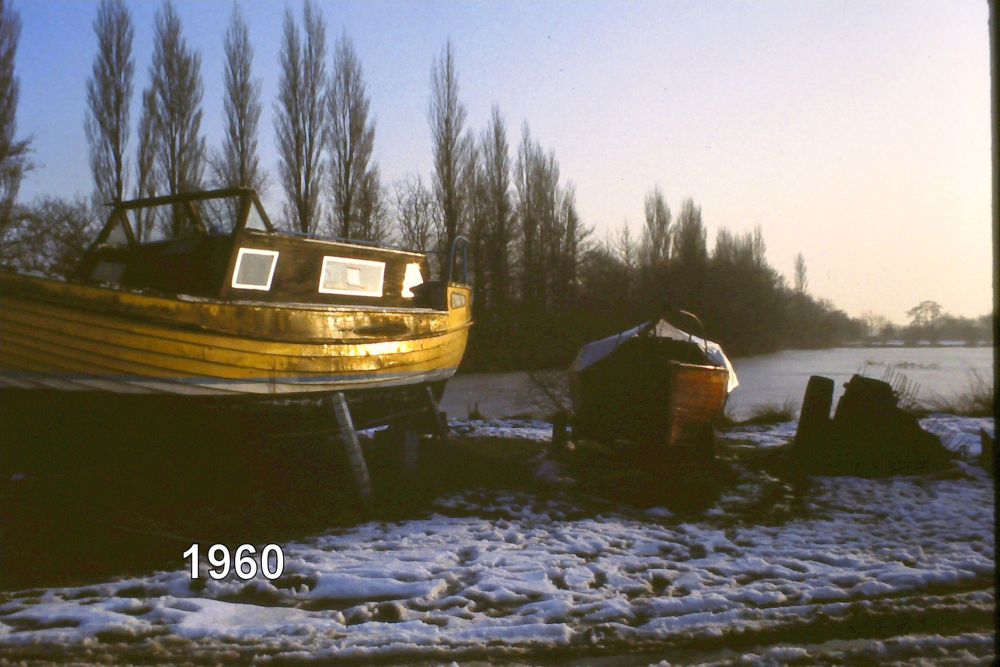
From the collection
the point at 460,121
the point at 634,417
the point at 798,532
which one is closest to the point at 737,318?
the point at 460,121

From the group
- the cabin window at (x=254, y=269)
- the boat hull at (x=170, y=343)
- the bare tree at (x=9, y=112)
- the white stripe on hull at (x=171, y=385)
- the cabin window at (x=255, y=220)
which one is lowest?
the white stripe on hull at (x=171, y=385)

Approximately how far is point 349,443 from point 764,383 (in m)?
18.1

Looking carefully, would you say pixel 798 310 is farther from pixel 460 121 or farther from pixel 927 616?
pixel 927 616

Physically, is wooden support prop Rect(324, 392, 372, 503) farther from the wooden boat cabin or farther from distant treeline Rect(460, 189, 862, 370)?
distant treeline Rect(460, 189, 862, 370)

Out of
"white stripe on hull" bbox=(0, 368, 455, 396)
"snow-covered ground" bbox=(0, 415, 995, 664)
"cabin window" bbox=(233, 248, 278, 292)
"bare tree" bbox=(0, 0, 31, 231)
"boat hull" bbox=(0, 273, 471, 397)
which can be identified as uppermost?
"bare tree" bbox=(0, 0, 31, 231)

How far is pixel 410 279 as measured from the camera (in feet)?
30.4

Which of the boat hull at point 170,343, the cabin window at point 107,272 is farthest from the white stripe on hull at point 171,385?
the cabin window at point 107,272

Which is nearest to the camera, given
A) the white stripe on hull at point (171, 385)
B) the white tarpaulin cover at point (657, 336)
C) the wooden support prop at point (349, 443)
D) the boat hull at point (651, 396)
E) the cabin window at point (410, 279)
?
the white stripe on hull at point (171, 385)

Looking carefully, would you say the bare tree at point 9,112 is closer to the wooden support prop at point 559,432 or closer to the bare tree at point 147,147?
the bare tree at point 147,147

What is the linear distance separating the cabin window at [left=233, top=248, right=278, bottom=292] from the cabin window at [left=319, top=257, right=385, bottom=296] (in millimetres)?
618

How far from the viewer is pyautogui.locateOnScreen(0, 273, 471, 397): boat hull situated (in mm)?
5793

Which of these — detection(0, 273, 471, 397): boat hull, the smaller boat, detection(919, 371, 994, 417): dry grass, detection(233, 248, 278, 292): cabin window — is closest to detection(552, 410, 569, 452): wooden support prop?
the smaller boat

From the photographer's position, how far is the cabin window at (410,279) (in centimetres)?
916

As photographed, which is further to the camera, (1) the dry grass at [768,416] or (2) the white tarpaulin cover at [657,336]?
(1) the dry grass at [768,416]
